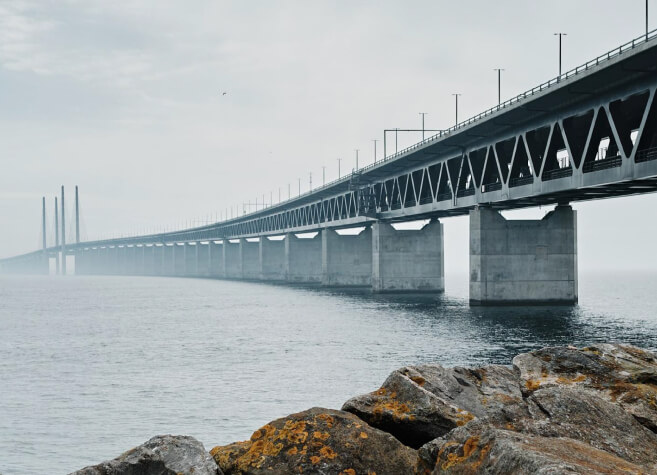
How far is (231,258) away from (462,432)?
606 ft

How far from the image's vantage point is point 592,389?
31.8 feet

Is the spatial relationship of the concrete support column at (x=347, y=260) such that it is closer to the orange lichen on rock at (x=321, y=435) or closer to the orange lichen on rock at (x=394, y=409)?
the orange lichen on rock at (x=394, y=409)

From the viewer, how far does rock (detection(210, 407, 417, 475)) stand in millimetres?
8008

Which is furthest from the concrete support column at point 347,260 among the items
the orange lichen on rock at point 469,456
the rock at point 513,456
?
the orange lichen on rock at point 469,456

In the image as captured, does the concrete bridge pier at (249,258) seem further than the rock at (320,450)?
Yes

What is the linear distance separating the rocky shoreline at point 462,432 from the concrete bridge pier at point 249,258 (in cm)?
16571

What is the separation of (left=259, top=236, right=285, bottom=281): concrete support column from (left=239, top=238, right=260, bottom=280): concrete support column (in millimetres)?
13103

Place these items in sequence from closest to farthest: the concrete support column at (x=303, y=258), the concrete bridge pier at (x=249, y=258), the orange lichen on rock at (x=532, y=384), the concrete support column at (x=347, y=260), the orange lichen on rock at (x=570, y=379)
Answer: the orange lichen on rock at (x=532, y=384)
the orange lichen on rock at (x=570, y=379)
the concrete support column at (x=347, y=260)
the concrete support column at (x=303, y=258)
the concrete bridge pier at (x=249, y=258)

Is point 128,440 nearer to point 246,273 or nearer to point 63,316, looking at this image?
point 63,316

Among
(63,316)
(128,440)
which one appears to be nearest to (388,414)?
(128,440)

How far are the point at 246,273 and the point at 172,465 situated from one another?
557 feet

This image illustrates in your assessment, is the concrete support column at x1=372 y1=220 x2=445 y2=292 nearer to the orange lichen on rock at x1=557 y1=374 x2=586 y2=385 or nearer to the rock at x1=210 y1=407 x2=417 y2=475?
the orange lichen on rock at x1=557 y1=374 x2=586 y2=385

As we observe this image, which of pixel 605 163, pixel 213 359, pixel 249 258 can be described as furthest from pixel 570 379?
pixel 249 258

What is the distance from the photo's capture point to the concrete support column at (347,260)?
112875mm
